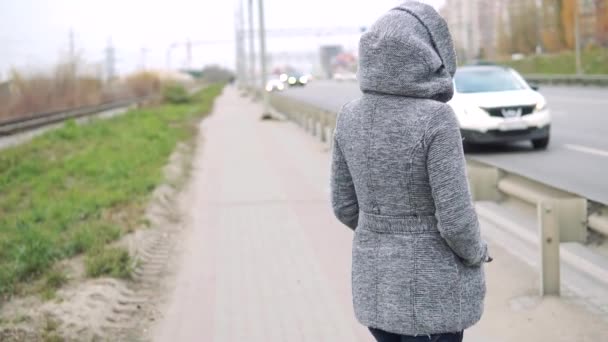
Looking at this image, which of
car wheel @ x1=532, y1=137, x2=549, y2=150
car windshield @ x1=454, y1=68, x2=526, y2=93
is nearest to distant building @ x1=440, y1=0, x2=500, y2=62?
car windshield @ x1=454, y1=68, x2=526, y2=93

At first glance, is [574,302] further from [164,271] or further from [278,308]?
[164,271]

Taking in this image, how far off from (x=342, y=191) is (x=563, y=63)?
6127 cm

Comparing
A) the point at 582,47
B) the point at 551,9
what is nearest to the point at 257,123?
the point at 582,47

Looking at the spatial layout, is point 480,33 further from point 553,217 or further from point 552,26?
point 553,217

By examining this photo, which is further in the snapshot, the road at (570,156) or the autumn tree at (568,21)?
the autumn tree at (568,21)

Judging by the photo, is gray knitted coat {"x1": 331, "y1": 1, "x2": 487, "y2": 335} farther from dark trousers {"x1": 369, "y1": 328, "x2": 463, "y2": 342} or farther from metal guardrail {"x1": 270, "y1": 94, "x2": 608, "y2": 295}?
metal guardrail {"x1": 270, "y1": 94, "x2": 608, "y2": 295}

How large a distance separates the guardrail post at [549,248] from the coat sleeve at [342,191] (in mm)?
3253

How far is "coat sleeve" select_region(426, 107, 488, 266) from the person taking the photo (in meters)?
2.86

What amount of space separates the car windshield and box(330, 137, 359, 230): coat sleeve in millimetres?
15275

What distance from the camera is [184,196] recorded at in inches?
558

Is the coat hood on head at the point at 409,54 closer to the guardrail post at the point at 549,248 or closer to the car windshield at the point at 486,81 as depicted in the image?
the guardrail post at the point at 549,248

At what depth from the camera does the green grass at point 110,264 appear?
791 cm

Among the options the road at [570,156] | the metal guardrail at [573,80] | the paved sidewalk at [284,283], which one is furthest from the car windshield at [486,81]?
the metal guardrail at [573,80]

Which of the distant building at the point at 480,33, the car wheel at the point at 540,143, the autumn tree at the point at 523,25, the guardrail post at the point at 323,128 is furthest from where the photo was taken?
the autumn tree at the point at 523,25
